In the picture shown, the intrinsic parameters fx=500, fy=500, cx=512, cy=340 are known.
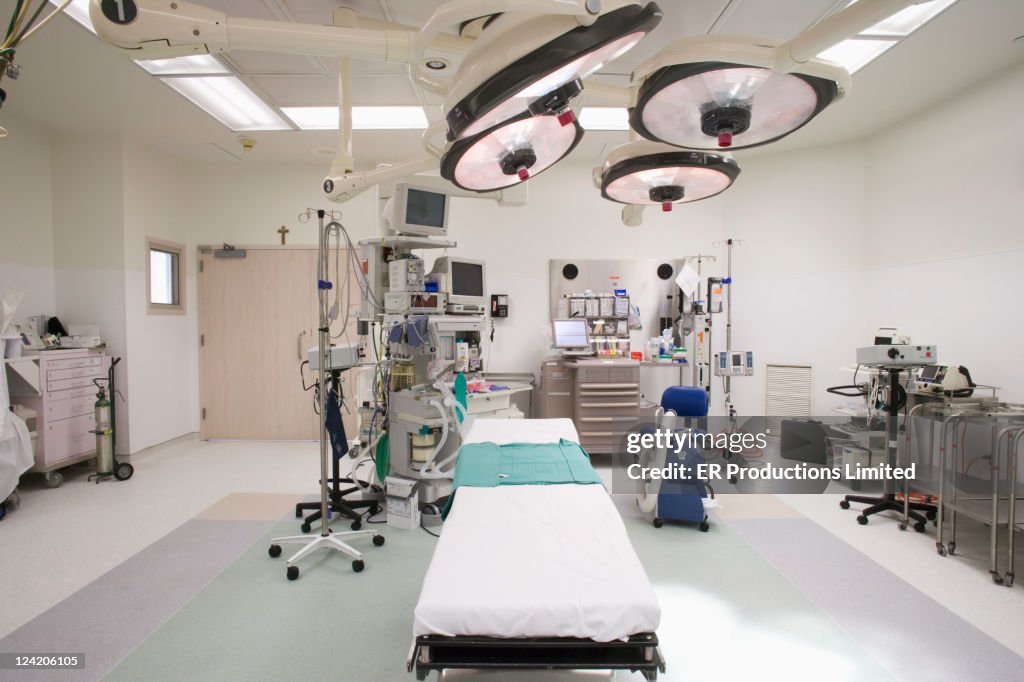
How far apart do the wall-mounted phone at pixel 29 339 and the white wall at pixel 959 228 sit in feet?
24.9

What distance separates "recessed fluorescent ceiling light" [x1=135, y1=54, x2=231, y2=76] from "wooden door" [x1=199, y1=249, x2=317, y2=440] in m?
2.27

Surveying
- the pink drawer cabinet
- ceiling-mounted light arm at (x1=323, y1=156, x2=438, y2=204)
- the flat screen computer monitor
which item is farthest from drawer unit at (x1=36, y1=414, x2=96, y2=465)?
ceiling-mounted light arm at (x1=323, y1=156, x2=438, y2=204)

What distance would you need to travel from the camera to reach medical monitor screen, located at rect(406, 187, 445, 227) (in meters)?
3.51

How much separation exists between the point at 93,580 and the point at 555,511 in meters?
2.64

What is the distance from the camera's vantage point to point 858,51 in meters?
3.43

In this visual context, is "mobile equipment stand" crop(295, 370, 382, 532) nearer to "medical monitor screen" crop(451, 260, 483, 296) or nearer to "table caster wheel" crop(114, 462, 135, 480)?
"medical monitor screen" crop(451, 260, 483, 296)

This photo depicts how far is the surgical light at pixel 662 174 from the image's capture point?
162cm

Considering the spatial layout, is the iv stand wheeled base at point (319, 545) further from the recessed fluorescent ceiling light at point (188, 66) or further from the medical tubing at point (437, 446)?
the recessed fluorescent ceiling light at point (188, 66)

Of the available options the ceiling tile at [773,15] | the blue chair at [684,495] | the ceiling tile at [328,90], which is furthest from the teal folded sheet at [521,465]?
the ceiling tile at [328,90]

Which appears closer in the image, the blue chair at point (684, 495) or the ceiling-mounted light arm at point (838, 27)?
the ceiling-mounted light arm at point (838, 27)

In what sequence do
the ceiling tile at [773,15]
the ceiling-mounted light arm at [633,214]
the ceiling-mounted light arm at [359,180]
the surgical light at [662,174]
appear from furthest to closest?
the ceiling tile at [773,15]
the ceiling-mounted light arm at [359,180]
the ceiling-mounted light arm at [633,214]
the surgical light at [662,174]

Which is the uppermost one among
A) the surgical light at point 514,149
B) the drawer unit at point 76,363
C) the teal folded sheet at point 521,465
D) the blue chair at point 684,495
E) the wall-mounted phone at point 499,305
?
the surgical light at point 514,149

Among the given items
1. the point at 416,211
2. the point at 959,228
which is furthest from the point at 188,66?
the point at 959,228

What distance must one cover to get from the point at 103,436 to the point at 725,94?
5288mm
